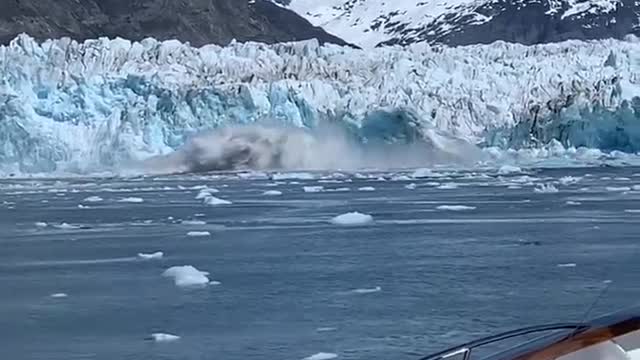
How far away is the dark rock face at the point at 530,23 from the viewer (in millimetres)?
64062

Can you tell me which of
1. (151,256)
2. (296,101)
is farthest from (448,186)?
(151,256)

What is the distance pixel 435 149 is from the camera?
20.2 metres

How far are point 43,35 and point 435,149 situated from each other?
2499 centimetres

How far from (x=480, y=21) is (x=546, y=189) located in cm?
5468

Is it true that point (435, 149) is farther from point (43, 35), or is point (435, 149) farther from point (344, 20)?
point (344, 20)

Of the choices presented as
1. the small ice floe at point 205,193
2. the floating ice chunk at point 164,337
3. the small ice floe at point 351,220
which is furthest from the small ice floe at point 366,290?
the small ice floe at point 205,193

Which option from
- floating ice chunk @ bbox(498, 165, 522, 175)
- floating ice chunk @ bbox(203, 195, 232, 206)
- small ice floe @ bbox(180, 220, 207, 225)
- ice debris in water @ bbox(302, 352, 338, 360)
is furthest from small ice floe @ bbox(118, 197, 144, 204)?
ice debris in water @ bbox(302, 352, 338, 360)

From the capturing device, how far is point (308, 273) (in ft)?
24.1

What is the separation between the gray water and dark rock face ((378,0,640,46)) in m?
50.2

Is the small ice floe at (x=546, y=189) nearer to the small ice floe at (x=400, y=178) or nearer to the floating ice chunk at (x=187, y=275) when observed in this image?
the small ice floe at (x=400, y=178)

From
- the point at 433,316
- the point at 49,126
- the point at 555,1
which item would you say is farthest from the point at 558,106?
the point at 555,1

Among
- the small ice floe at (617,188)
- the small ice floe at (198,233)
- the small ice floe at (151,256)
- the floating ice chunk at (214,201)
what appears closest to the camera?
the small ice floe at (151,256)

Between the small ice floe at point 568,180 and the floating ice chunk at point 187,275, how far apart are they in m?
10.2

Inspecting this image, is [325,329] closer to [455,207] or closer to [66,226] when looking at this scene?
[66,226]
